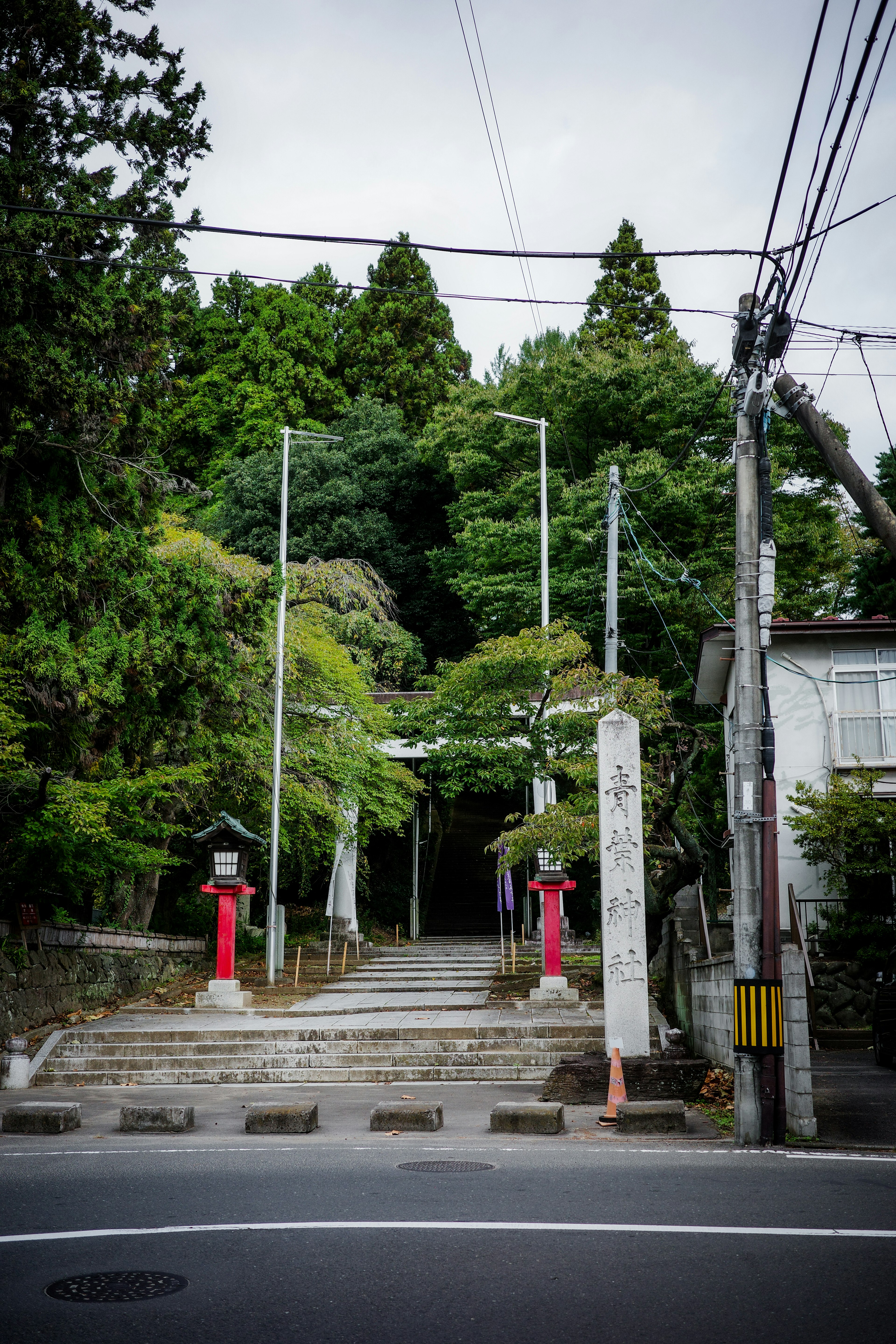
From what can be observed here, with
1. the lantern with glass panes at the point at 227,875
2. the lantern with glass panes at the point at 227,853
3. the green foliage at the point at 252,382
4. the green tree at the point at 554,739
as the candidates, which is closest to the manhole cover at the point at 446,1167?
the green tree at the point at 554,739

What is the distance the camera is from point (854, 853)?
18.8m

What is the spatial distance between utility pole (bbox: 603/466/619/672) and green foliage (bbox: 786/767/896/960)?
4222 mm

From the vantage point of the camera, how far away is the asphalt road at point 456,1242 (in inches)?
169

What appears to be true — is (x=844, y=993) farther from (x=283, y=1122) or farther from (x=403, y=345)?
(x=403, y=345)

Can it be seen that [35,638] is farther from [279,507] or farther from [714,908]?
[279,507]

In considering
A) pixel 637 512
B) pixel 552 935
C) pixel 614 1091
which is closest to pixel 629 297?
pixel 637 512

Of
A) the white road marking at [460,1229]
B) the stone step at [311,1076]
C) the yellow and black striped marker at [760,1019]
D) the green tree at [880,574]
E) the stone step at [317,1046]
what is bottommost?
the stone step at [311,1076]

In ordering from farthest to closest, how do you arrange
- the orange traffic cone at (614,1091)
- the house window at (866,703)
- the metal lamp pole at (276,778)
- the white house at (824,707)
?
the house window at (866,703), the metal lamp pole at (276,778), the white house at (824,707), the orange traffic cone at (614,1091)

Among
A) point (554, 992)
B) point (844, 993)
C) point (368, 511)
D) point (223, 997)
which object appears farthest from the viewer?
point (368, 511)

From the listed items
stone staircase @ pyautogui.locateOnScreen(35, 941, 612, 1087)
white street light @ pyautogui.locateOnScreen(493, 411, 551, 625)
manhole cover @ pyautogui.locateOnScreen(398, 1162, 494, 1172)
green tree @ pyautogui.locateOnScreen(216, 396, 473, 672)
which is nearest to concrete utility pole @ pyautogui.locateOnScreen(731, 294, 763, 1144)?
manhole cover @ pyautogui.locateOnScreen(398, 1162, 494, 1172)

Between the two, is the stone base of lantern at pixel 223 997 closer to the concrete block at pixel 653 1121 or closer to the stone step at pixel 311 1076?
the stone step at pixel 311 1076

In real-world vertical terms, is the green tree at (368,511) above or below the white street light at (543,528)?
above

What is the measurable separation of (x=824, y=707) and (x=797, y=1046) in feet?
40.6

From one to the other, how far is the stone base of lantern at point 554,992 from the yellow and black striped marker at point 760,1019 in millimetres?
8290
